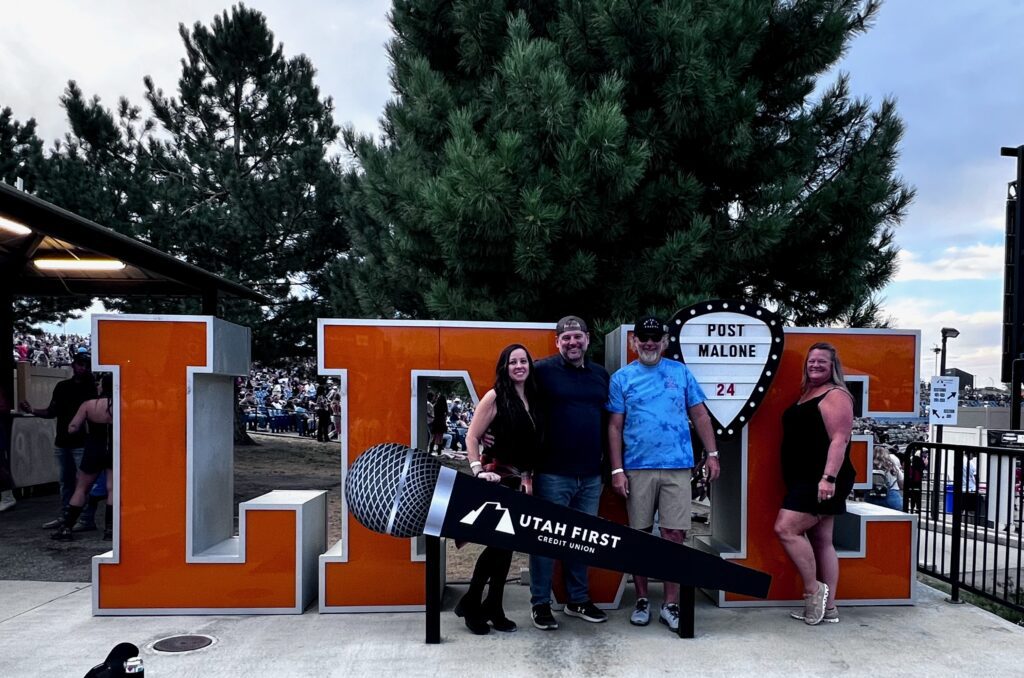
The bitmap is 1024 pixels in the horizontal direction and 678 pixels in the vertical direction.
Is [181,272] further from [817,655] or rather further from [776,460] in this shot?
[817,655]

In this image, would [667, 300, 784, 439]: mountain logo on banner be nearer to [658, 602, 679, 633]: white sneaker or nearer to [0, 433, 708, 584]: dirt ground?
[658, 602, 679, 633]: white sneaker

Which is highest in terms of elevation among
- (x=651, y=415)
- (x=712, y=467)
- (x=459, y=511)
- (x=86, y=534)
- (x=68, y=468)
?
(x=651, y=415)

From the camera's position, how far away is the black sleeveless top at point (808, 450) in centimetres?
430

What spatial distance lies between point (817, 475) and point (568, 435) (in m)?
1.58

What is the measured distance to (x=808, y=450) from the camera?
4.35m

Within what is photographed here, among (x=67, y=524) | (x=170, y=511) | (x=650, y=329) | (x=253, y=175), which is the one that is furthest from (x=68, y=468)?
(x=253, y=175)

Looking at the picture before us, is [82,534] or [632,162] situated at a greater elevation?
[632,162]

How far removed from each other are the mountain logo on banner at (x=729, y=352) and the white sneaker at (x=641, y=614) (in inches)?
46.8

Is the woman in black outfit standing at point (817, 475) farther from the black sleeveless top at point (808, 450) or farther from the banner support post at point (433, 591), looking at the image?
the banner support post at point (433, 591)

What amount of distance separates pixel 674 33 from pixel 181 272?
6.24 meters

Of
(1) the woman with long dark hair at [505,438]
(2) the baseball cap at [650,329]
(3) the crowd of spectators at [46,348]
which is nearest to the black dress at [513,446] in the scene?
(1) the woman with long dark hair at [505,438]

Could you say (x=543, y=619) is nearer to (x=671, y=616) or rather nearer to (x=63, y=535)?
(x=671, y=616)

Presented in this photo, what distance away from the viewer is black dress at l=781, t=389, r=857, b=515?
14.1 feet

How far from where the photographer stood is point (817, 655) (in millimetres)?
3895
